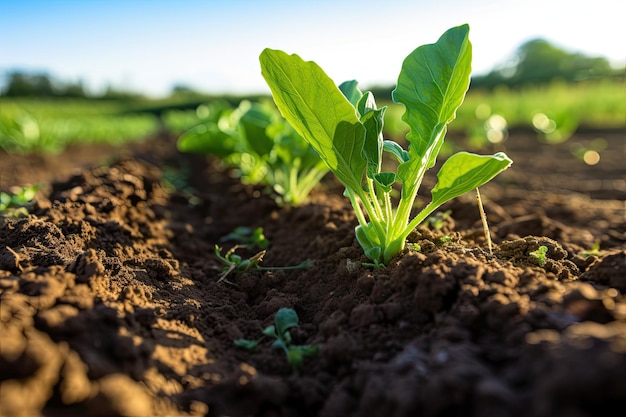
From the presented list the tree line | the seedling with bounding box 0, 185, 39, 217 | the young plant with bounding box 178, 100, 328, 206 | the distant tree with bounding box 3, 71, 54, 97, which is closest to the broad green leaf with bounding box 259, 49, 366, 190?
the young plant with bounding box 178, 100, 328, 206

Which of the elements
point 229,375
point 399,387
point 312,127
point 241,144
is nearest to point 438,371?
point 399,387

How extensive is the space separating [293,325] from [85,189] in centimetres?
200

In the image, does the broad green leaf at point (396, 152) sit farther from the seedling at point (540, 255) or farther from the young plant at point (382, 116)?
the seedling at point (540, 255)

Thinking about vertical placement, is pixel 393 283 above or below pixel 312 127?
below

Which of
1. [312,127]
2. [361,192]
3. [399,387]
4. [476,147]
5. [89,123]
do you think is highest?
[312,127]

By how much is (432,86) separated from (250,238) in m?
1.39

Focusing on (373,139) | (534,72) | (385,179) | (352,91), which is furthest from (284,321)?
(534,72)

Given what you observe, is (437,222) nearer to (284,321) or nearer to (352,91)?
(352,91)

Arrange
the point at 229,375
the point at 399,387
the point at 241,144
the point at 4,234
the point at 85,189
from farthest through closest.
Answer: the point at 241,144
the point at 85,189
the point at 4,234
the point at 229,375
the point at 399,387

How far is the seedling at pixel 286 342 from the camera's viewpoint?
1375 mm

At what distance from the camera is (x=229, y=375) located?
1316 mm

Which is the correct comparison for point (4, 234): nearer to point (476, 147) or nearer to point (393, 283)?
point (393, 283)

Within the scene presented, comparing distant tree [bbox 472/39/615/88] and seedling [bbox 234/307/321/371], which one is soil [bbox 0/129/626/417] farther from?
distant tree [bbox 472/39/615/88]

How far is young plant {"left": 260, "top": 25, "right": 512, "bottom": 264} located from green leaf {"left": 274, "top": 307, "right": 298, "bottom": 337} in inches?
16.4
